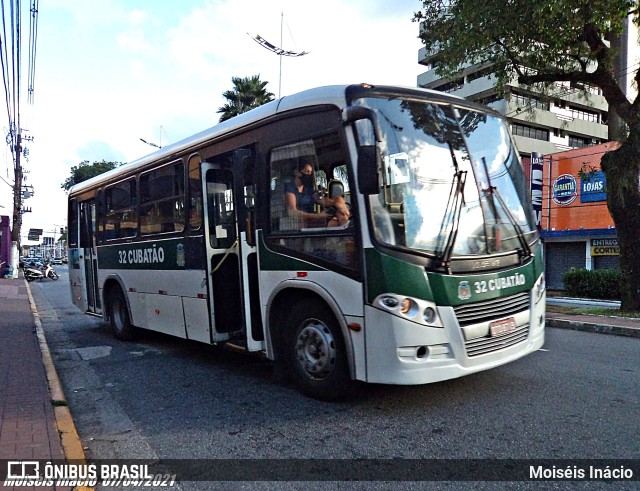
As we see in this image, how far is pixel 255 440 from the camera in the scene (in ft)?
13.5

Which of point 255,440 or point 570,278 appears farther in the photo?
point 570,278

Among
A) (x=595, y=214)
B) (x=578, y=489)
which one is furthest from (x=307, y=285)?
(x=595, y=214)

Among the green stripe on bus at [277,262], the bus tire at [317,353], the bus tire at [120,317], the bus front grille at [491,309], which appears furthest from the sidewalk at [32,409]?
the bus front grille at [491,309]

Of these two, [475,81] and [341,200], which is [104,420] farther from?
[475,81]

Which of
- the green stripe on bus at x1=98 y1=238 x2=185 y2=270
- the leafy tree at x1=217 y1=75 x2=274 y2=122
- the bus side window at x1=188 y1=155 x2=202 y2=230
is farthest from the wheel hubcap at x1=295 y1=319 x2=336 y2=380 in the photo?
the leafy tree at x1=217 y1=75 x2=274 y2=122

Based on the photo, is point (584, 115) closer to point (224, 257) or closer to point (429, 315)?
point (224, 257)

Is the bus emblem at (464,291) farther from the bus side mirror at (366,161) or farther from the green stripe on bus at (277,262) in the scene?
the green stripe on bus at (277,262)

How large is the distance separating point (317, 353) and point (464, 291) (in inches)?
58.6

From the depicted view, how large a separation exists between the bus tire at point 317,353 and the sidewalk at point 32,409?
2.01 meters

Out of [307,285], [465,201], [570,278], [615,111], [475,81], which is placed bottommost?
[570,278]

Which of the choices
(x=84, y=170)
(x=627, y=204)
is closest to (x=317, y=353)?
(x=627, y=204)

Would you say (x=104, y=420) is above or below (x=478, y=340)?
below

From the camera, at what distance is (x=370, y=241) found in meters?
4.32

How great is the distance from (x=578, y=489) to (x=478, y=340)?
1.46m
